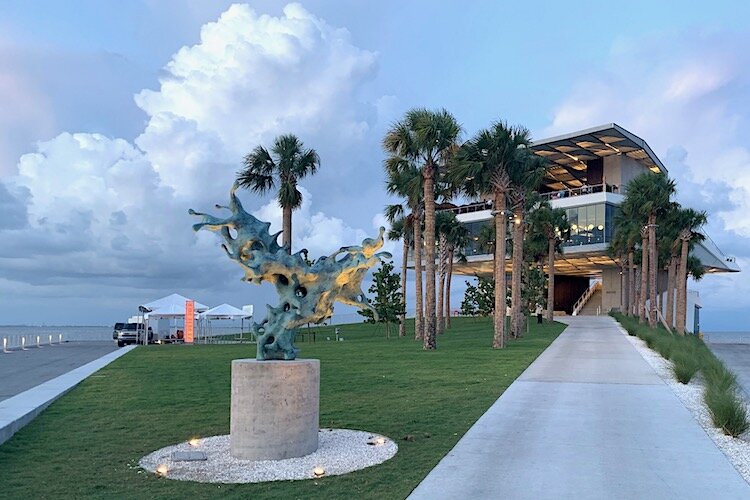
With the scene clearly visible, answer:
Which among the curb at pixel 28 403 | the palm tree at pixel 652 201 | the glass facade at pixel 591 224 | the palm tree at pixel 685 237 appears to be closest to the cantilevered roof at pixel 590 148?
the glass facade at pixel 591 224

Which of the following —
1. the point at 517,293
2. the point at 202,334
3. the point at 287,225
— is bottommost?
the point at 202,334

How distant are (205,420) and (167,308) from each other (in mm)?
27804

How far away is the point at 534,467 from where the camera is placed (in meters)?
7.39

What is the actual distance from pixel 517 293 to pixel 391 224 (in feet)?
45.2

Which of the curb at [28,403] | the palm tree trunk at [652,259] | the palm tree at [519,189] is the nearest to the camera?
the curb at [28,403]

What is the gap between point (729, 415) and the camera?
944cm

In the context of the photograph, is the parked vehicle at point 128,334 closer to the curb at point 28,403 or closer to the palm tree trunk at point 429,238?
the palm tree trunk at point 429,238

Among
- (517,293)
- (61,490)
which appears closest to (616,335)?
(517,293)

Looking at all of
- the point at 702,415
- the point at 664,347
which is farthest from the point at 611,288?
the point at 702,415

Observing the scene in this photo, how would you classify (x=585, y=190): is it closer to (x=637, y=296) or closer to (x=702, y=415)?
(x=637, y=296)

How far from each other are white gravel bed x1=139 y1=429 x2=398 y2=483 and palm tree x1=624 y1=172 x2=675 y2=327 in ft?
106

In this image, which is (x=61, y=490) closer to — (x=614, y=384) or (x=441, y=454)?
(x=441, y=454)

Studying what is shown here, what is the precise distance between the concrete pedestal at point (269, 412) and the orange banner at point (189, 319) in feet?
93.1

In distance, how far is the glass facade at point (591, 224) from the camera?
59688 millimetres
